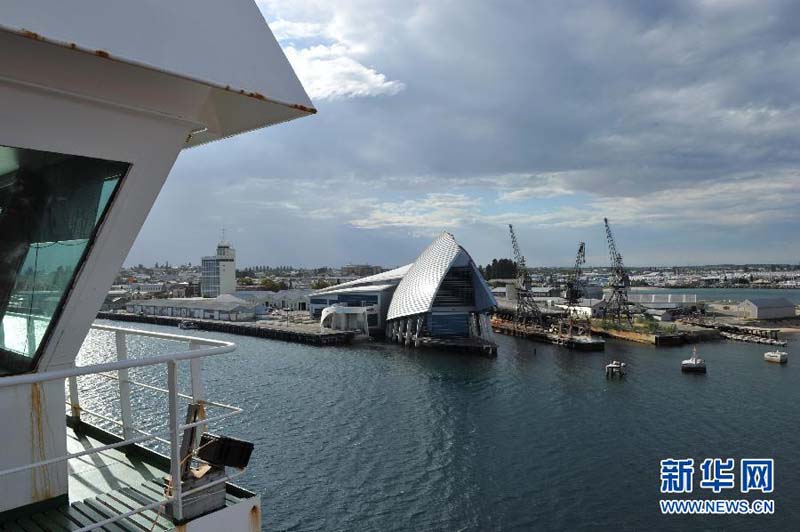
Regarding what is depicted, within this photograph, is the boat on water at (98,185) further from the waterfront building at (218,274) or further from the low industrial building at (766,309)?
the waterfront building at (218,274)

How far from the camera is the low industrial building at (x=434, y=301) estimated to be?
28359mm

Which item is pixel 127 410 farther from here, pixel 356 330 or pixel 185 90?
pixel 356 330

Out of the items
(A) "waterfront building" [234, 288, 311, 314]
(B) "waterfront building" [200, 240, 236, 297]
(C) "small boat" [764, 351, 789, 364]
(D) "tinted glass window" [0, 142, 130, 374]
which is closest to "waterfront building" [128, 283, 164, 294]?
(B) "waterfront building" [200, 240, 236, 297]

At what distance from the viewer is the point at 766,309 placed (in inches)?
1559

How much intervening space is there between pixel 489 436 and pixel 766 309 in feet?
122

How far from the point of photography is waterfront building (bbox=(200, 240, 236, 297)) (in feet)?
190

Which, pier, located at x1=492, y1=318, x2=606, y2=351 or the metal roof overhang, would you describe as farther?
pier, located at x1=492, y1=318, x2=606, y2=351

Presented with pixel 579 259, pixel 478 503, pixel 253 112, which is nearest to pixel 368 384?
pixel 478 503

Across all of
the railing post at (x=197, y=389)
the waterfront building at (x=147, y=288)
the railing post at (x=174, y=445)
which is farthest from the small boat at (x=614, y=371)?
the waterfront building at (x=147, y=288)

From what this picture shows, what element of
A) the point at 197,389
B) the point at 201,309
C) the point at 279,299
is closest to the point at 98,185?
the point at 197,389

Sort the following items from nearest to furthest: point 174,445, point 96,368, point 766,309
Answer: point 96,368 < point 174,445 < point 766,309

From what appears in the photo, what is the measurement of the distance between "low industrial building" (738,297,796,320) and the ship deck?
4642 centimetres

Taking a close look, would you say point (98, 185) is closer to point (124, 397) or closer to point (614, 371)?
point (124, 397)

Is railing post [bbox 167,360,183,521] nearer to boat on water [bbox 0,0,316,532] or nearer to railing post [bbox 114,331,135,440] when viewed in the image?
boat on water [bbox 0,0,316,532]
